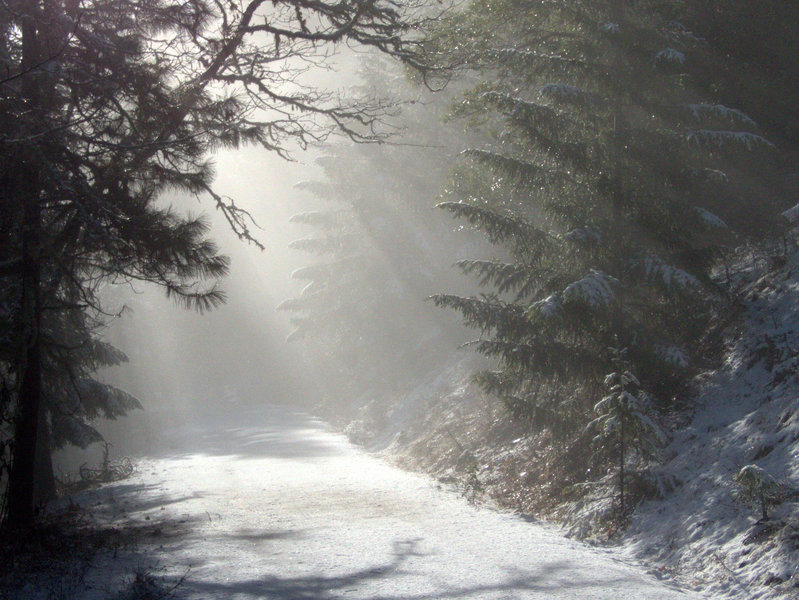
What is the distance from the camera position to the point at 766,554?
223 inches

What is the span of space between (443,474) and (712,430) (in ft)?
21.6

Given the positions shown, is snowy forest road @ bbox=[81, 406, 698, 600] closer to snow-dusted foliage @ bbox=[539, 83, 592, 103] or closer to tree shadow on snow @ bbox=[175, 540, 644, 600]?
tree shadow on snow @ bbox=[175, 540, 644, 600]

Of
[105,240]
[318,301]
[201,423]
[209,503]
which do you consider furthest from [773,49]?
[201,423]

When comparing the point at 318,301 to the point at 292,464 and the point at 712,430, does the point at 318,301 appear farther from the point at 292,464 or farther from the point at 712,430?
the point at 712,430

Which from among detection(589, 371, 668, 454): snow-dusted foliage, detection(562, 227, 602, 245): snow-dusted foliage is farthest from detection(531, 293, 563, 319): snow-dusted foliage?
detection(562, 227, 602, 245): snow-dusted foliage

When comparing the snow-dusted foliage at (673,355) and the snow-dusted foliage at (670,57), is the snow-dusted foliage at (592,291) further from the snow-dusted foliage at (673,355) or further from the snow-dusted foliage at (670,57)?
the snow-dusted foliage at (670,57)

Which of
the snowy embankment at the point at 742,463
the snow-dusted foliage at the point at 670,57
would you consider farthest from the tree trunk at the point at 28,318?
the snow-dusted foliage at the point at 670,57

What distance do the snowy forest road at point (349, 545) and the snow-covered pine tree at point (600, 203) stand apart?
266cm

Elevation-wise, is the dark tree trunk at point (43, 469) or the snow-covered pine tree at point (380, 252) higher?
the snow-covered pine tree at point (380, 252)

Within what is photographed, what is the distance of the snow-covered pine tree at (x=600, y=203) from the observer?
9594 mm

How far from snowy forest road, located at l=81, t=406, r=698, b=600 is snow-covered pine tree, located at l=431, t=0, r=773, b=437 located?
2.66m

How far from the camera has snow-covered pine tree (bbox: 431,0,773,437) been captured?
9.59 m

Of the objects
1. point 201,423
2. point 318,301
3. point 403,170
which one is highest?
point 403,170

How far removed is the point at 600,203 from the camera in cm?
1034
